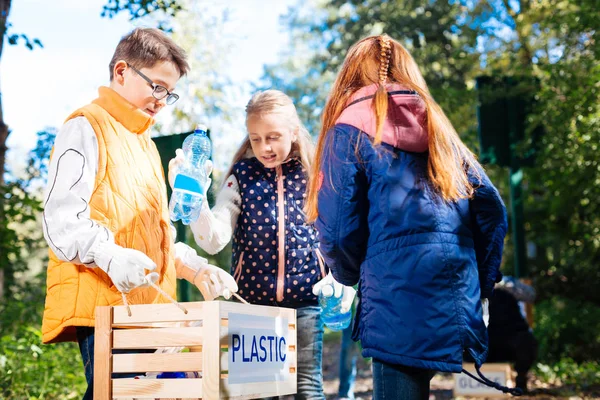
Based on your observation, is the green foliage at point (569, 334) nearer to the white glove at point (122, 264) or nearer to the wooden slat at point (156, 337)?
the wooden slat at point (156, 337)

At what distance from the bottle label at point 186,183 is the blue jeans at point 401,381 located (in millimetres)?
1104

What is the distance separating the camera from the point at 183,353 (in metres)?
2.61

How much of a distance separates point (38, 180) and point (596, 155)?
6849 millimetres

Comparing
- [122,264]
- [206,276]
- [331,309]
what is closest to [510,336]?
[331,309]

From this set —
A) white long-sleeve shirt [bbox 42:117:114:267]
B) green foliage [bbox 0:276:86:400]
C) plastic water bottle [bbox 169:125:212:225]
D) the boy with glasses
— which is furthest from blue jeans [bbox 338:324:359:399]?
white long-sleeve shirt [bbox 42:117:114:267]

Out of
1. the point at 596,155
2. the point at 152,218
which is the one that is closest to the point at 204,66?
the point at 596,155

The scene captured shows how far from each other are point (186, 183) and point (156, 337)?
2.54 feet

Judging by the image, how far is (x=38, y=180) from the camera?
33.7 ft

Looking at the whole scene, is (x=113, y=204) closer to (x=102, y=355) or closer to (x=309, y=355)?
(x=102, y=355)

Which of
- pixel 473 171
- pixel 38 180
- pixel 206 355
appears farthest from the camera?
pixel 38 180

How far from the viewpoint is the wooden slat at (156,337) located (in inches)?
102

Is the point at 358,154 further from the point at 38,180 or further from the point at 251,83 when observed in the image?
the point at 251,83

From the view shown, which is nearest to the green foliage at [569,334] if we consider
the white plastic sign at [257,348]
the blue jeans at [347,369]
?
the blue jeans at [347,369]

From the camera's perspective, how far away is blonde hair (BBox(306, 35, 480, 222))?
266 centimetres
